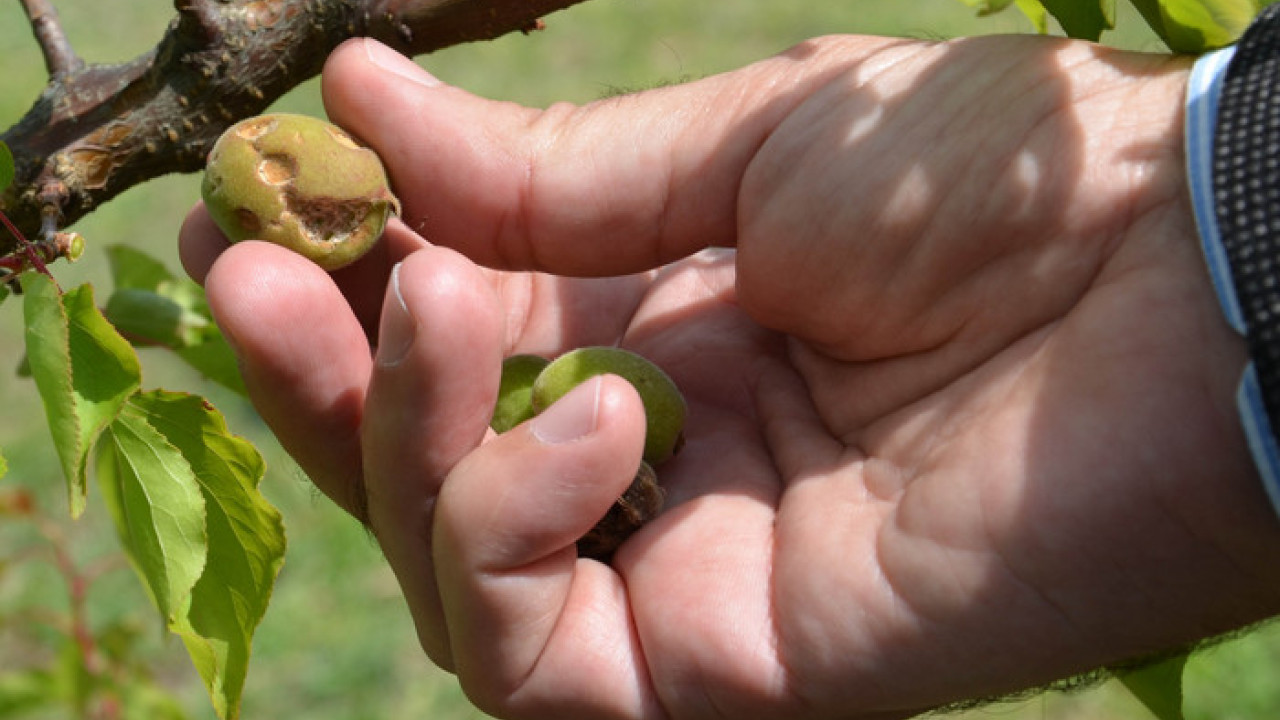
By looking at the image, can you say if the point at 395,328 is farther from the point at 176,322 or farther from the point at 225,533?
the point at 176,322

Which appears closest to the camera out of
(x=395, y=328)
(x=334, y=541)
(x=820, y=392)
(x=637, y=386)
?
(x=395, y=328)

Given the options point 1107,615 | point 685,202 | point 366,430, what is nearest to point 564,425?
point 366,430

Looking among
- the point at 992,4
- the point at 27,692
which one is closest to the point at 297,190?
the point at 992,4

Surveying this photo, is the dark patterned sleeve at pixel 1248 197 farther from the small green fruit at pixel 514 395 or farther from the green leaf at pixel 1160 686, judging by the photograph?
the small green fruit at pixel 514 395

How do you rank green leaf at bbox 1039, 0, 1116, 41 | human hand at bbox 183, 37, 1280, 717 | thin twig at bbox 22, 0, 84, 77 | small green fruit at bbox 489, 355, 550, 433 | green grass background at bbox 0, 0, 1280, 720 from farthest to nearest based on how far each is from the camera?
green grass background at bbox 0, 0, 1280, 720 → small green fruit at bbox 489, 355, 550, 433 → thin twig at bbox 22, 0, 84, 77 → green leaf at bbox 1039, 0, 1116, 41 → human hand at bbox 183, 37, 1280, 717

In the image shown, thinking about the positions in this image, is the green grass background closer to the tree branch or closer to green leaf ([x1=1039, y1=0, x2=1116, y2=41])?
green leaf ([x1=1039, y1=0, x2=1116, y2=41])

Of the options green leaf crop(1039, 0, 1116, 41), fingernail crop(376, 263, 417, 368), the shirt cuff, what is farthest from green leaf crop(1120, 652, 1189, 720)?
fingernail crop(376, 263, 417, 368)

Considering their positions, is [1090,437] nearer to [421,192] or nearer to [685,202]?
[685,202]
